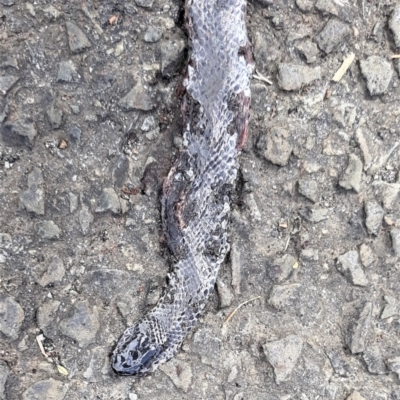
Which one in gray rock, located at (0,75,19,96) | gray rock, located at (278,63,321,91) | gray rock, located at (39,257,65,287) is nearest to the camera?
gray rock, located at (0,75,19,96)

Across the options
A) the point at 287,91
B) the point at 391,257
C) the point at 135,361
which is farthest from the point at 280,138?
the point at 135,361

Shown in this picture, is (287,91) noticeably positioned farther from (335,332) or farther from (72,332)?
(72,332)

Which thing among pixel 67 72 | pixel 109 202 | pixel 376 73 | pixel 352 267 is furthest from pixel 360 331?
pixel 67 72

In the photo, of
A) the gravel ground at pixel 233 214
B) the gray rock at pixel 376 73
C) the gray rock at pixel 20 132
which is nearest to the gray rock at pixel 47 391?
the gravel ground at pixel 233 214

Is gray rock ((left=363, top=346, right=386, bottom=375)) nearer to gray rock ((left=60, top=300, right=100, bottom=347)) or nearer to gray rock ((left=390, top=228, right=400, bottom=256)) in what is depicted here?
gray rock ((left=390, top=228, right=400, bottom=256))

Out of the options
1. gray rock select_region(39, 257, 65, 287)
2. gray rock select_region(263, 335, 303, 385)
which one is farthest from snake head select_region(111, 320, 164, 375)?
gray rock select_region(263, 335, 303, 385)

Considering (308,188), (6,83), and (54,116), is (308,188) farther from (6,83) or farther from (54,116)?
(6,83)

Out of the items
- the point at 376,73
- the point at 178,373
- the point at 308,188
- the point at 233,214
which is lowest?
the point at 178,373
